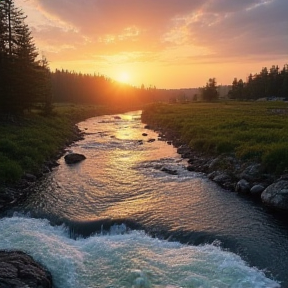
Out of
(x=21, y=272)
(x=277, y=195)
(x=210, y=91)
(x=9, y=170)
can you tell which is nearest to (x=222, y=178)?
(x=277, y=195)

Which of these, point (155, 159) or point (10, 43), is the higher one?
point (10, 43)

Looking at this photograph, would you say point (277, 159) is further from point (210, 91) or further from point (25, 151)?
point (210, 91)

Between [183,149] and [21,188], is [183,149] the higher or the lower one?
the higher one

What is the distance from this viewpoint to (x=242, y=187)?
22.9 meters

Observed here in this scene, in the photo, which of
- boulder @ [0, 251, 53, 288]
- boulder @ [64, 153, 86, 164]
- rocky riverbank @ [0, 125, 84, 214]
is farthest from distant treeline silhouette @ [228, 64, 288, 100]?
boulder @ [0, 251, 53, 288]

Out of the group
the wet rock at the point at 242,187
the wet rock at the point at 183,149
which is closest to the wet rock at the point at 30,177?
the wet rock at the point at 242,187

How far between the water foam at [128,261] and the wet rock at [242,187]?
8.25 m

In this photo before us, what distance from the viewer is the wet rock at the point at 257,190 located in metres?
22.1

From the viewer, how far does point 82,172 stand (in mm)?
29328

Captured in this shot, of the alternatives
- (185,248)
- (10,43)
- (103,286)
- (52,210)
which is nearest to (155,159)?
(52,210)

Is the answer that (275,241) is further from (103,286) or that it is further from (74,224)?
(74,224)

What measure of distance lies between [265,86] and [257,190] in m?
115

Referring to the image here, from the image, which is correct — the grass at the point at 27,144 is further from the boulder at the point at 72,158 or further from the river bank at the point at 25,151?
the boulder at the point at 72,158

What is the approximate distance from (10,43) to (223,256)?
1719 inches
